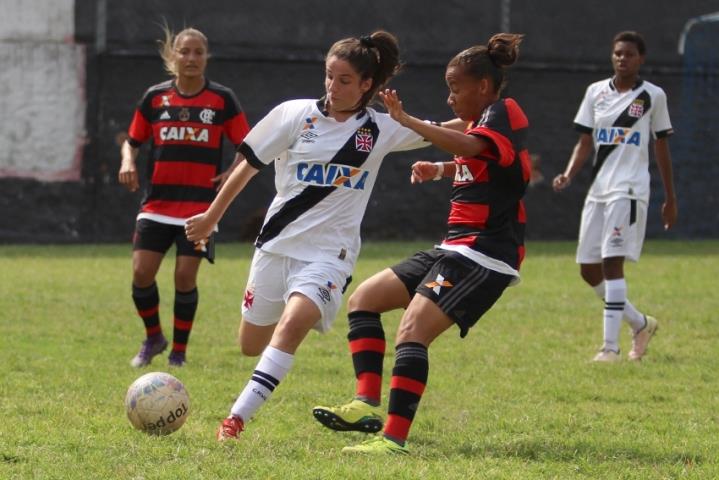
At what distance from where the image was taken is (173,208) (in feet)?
29.5

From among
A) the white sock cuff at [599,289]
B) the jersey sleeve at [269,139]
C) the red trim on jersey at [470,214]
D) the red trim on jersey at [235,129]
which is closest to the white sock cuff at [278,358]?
the jersey sleeve at [269,139]

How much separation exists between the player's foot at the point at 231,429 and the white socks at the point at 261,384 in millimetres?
24

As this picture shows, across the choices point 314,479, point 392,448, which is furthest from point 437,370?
point 314,479

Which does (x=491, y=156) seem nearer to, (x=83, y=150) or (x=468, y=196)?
(x=468, y=196)

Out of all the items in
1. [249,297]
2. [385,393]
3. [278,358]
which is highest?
[249,297]

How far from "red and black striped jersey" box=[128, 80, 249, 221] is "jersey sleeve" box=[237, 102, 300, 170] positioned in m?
2.71

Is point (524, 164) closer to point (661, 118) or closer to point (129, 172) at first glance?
point (129, 172)

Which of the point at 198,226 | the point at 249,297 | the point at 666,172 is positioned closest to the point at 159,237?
the point at 249,297

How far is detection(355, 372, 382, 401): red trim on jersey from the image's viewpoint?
625cm

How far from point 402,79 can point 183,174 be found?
1236 cm

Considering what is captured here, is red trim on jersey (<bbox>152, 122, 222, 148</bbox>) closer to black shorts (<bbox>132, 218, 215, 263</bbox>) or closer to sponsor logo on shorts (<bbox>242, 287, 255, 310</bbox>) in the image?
black shorts (<bbox>132, 218, 215, 263</bbox>)

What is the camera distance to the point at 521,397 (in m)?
7.76

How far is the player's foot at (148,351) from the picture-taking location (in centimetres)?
888

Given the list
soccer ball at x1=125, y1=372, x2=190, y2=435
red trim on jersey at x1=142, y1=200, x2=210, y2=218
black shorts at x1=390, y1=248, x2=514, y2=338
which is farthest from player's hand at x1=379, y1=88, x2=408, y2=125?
red trim on jersey at x1=142, y1=200, x2=210, y2=218
